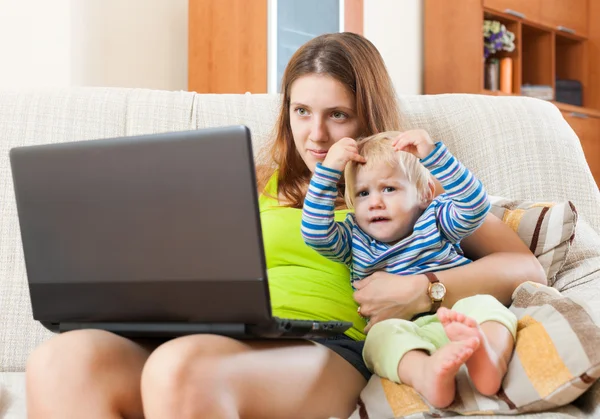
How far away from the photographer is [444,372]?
3.16 feet

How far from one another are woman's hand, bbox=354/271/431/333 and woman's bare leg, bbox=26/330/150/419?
396 mm

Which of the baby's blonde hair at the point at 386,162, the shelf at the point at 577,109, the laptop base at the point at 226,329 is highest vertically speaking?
the shelf at the point at 577,109

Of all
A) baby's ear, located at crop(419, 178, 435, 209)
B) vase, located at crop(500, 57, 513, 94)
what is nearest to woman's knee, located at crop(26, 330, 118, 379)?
baby's ear, located at crop(419, 178, 435, 209)

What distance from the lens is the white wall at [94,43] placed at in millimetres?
2754

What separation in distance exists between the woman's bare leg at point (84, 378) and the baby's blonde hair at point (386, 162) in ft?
1.61

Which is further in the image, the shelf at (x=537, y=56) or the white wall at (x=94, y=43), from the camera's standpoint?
the shelf at (x=537, y=56)

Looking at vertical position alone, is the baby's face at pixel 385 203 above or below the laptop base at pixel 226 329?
above

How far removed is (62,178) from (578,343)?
681mm

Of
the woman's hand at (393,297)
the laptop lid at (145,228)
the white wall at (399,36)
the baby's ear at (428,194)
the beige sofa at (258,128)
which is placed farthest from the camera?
the white wall at (399,36)

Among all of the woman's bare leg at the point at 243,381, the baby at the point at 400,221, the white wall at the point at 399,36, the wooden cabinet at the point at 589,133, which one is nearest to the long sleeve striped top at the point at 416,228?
the baby at the point at 400,221

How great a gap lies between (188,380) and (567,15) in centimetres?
425

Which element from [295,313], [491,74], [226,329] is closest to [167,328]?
[226,329]

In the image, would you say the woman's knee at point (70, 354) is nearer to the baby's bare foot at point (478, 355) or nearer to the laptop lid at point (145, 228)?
the laptop lid at point (145, 228)

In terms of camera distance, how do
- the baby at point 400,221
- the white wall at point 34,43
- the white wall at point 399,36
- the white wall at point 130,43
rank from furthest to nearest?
the white wall at point 399,36 → the white wall at point 130,43 → the white wall at point 34,43 → the baby at point 400,221
